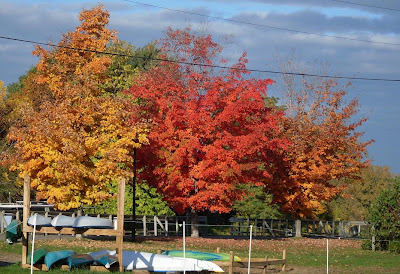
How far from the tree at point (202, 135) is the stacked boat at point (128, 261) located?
15.0 m

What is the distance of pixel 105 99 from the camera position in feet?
110

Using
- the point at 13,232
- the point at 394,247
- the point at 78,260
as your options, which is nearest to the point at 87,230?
the point at 78,260

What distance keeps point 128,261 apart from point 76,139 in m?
12.2

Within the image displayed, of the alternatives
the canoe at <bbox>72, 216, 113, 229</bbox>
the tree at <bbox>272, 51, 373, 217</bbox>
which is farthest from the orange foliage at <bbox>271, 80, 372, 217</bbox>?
the canoe at <bbox>72, 216, 113, 229</bbox>

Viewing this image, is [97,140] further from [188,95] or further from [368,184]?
[368,184]

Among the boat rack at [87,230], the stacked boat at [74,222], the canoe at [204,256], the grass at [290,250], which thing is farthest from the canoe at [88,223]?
the canoe at [204,256]

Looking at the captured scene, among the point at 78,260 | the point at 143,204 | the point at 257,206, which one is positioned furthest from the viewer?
the point at 257,206

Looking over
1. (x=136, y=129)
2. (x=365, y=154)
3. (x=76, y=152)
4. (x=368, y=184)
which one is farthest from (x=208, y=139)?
(x=368, y=184)

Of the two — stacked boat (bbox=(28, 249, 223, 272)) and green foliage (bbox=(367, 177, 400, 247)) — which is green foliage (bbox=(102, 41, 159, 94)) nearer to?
green foliage (bbox=(367, 177, 400, 247))

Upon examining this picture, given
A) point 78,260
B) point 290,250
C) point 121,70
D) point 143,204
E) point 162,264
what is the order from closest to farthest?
point 78,260 < point 162,264 < point 290,250 < point 143,204 < point 121,70

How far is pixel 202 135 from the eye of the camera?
3584 centimetres

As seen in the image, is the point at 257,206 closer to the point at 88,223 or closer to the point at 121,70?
the point at 121,70

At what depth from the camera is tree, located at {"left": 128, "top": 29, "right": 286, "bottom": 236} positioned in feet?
117

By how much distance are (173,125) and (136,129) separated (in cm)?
393
